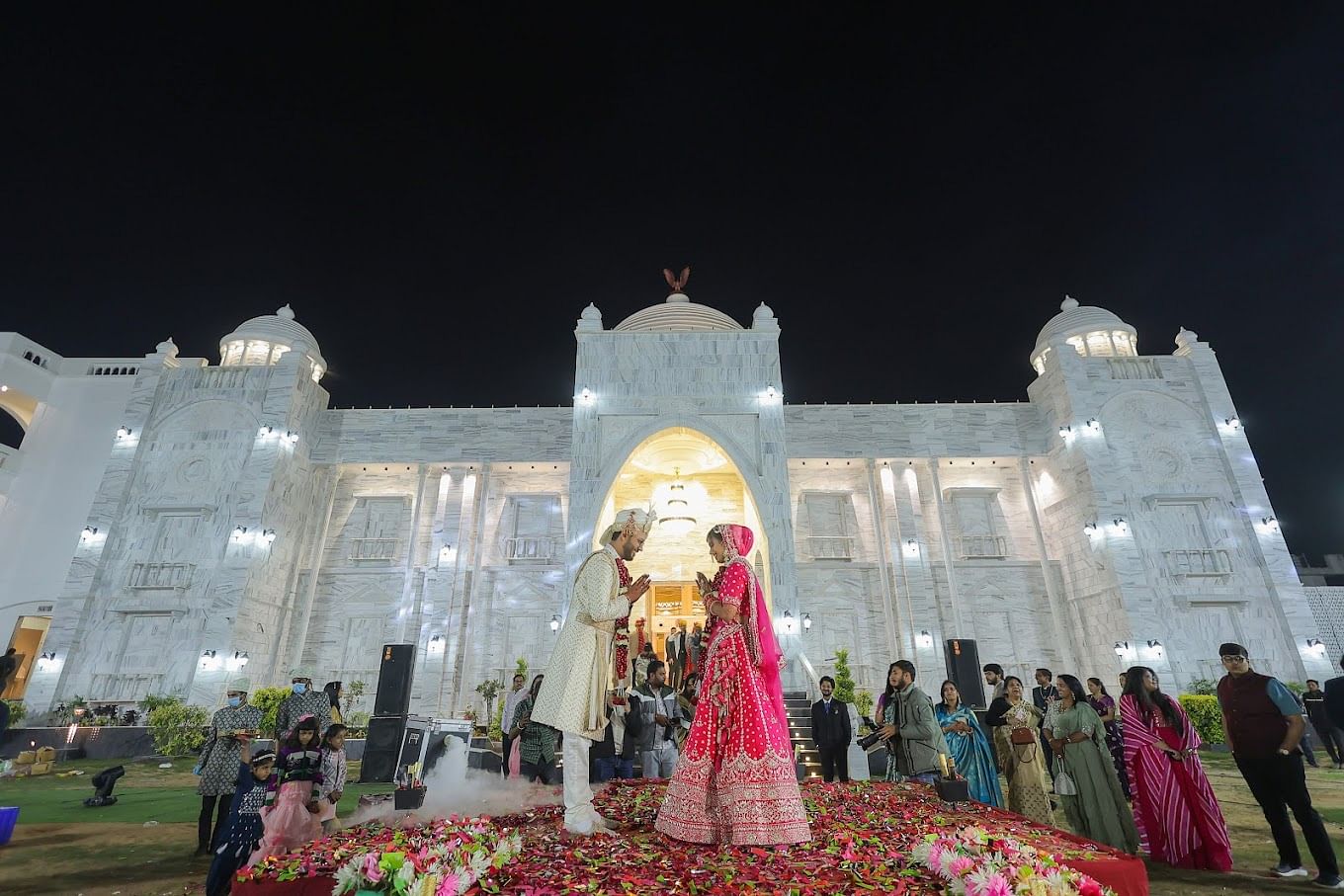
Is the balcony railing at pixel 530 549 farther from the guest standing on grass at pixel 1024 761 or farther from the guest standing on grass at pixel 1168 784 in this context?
the guest standing on grass at pixel 1168 784

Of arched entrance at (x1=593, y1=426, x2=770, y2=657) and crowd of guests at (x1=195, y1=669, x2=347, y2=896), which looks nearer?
crowd of guests at (x1=195, y1=669, x2=347, y2=896)

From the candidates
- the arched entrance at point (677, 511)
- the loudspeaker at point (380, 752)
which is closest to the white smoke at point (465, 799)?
the loudspeaker at point (380, 752)

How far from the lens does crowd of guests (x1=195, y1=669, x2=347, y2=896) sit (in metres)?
4.90

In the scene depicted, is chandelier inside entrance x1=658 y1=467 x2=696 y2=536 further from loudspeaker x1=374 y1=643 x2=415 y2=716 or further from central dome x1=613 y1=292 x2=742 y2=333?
loudspeaker x1=374 y1=643 x2=415 y2=716

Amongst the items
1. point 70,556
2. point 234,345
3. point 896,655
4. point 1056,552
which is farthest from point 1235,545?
point 70,556

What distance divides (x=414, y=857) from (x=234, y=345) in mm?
22964

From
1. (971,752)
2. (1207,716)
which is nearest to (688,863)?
(971,752)

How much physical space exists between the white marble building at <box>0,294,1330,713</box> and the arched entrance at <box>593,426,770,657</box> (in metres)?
0.10

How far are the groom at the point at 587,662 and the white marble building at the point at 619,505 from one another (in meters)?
10.9

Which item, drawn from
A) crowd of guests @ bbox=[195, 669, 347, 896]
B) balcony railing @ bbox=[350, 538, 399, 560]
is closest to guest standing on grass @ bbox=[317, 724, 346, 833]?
crowd of guests @ bbox=[195, 669, 347, 896]

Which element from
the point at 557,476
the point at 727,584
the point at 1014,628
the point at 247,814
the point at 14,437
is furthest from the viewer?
the point at 14,437

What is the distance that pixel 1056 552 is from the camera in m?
19.7

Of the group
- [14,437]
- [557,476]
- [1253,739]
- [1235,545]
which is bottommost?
[1253,739]

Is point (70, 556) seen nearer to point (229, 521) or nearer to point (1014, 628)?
point (229, 521)
